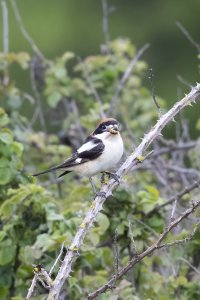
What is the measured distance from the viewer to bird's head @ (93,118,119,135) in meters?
5.91

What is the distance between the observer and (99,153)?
19.5 ft

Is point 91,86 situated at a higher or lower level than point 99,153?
higher

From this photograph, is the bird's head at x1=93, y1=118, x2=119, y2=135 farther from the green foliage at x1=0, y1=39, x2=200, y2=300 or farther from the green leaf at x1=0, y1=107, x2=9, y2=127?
the green leaf at x1=0, y1=107, x2=9, y2=127

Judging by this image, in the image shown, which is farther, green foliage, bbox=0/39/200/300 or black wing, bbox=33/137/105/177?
black wing, bbox=33/137/105/177

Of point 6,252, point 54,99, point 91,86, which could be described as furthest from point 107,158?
point 54,99

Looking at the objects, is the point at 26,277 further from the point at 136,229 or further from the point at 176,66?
the point at 176,66

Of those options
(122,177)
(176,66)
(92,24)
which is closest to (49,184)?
(122,177)

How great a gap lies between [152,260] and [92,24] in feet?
62.2

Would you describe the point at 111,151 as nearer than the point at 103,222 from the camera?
No

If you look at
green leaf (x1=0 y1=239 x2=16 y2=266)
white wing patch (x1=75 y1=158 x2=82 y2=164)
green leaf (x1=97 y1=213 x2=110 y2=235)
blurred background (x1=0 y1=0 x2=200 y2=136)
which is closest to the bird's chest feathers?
white wing patch (x1=75 y1=158 x2=82 y2=164)

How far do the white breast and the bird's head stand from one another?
0.11 ft

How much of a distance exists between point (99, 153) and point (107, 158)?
0.11 metres

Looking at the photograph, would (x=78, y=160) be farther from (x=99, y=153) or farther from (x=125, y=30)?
(x=125, y=30)

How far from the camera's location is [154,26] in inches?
992
